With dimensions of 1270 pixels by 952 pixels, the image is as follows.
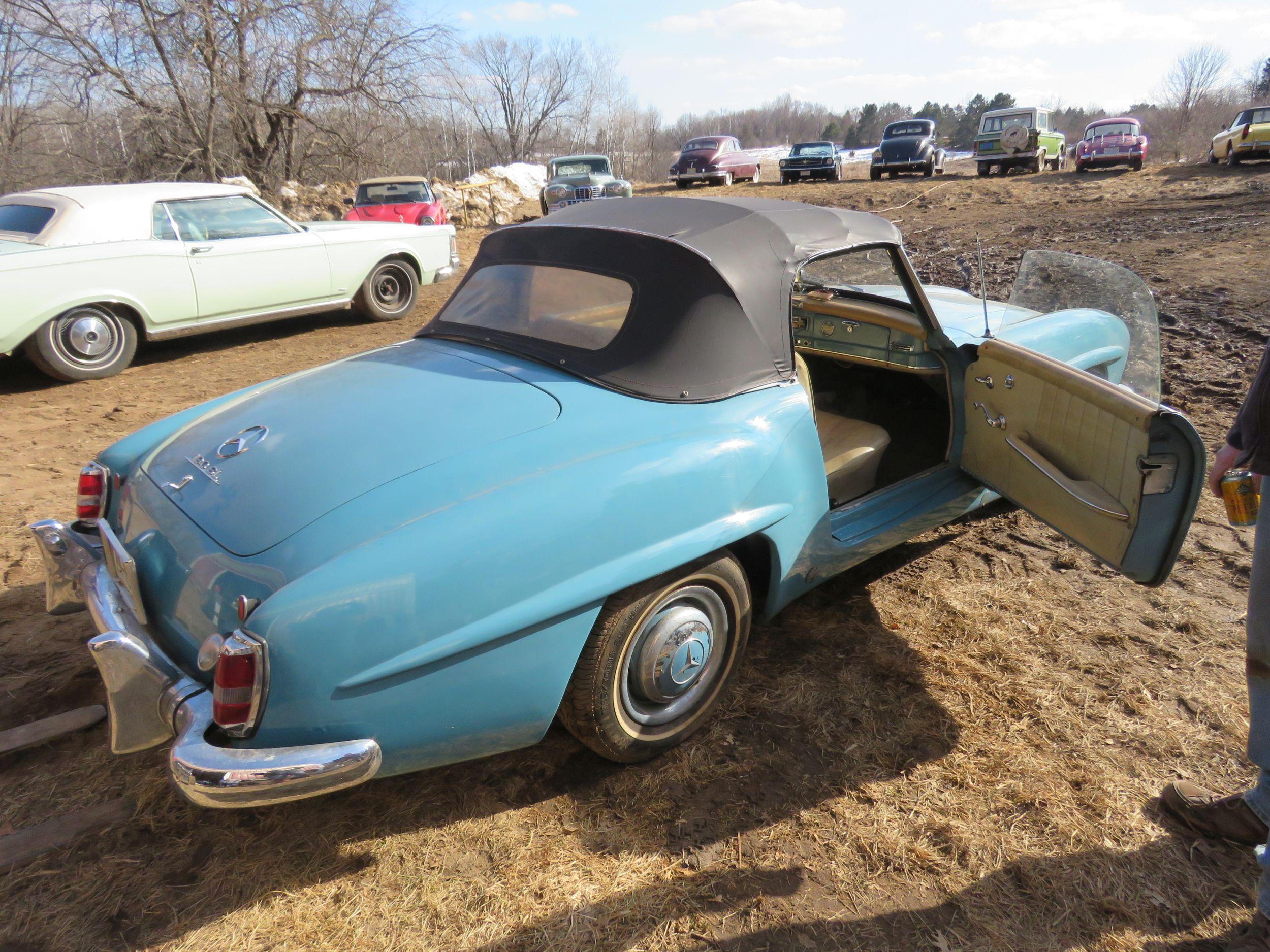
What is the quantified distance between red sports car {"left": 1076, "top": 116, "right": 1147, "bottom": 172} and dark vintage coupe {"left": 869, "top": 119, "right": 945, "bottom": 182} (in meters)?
3.73

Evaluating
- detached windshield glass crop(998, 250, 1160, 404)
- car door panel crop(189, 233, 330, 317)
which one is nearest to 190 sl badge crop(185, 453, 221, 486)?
detached windshield glass crop(998, 250, 1160, 404)

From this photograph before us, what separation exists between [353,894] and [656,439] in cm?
139

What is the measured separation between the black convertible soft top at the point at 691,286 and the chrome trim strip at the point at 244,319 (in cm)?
494

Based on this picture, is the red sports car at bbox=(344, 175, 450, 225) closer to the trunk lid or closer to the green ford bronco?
the trunk lid

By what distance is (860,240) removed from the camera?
2928mm

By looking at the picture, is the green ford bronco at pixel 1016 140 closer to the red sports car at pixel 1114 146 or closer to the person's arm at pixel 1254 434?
the red sports car at pixel 1114 146

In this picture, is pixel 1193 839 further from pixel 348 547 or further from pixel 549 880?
pixel 348 547

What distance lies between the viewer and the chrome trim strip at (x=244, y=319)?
6680 millimetres

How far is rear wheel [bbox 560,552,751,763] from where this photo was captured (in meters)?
2.11

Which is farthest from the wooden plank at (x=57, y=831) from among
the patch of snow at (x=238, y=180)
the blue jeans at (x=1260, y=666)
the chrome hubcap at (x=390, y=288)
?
the patch of snow at (x=238, y=180)

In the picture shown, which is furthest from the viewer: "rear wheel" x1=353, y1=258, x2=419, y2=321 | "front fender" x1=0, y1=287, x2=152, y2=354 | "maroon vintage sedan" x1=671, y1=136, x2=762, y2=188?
"maroon vintage sedan" x1=671, y1=136, x2=762, y2=188

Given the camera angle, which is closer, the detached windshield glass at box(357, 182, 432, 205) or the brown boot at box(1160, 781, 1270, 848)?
the brown boot at box(1160, 781, 1270, 848)

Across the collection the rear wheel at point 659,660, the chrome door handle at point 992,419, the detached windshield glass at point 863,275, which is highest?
the detached windshield glass at point 863,275

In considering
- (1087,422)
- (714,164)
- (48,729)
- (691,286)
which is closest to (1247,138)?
(714,164)
